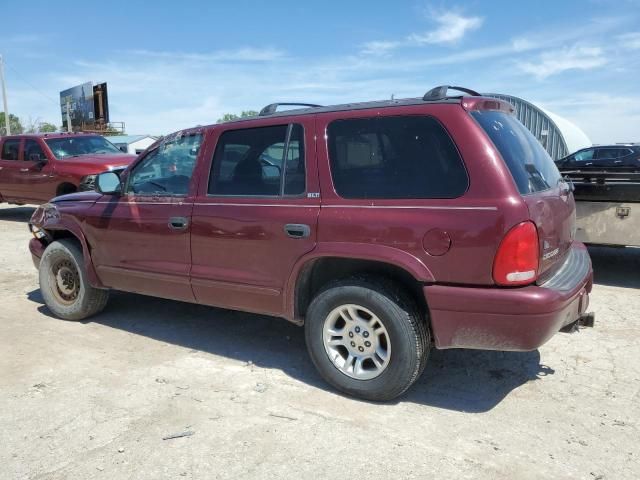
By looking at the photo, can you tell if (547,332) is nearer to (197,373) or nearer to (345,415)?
(345,415)

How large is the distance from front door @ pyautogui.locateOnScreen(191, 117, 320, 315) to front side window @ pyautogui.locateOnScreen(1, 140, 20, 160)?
9.53 meters

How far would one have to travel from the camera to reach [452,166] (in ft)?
10.2

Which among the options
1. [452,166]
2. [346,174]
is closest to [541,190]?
[452,166]

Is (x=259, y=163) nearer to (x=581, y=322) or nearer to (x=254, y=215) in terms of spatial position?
(x=254, y=215)

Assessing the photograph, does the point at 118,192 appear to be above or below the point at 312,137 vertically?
below

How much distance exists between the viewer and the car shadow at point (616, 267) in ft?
20.9

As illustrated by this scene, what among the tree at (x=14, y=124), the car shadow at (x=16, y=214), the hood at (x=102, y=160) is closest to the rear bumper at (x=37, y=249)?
the hood at (x=102, y=160)

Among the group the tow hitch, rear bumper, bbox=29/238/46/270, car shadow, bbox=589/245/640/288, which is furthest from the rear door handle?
car shadow, bbox=589/245/640/288

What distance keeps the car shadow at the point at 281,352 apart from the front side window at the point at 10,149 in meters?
7.21

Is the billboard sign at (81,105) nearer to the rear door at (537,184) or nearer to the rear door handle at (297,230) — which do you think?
the rear door handle at (297,230)

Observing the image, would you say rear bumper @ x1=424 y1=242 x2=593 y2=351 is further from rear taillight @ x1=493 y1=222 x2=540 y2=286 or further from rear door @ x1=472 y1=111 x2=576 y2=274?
rear door @ x1=472 y1=111 x2=576 y2=274

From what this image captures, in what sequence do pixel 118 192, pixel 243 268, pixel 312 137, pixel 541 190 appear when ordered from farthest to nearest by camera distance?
pixel 118 192
pixel 243 268
pixel 312 137
pixel 541 190

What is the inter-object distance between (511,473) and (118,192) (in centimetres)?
362

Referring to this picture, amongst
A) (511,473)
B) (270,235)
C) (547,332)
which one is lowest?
(511,473)
